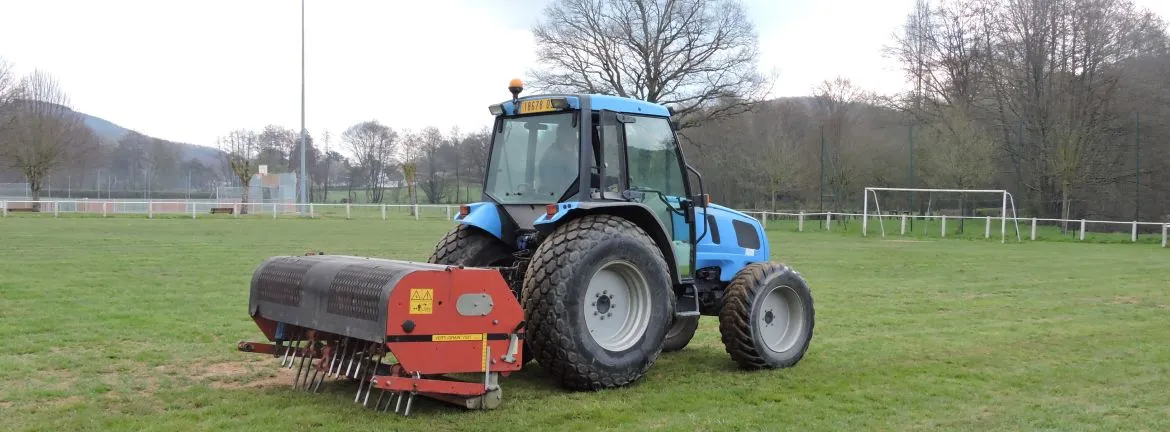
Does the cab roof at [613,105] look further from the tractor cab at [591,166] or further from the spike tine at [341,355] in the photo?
the spike tine at [341,355]

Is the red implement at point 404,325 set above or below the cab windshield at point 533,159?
below

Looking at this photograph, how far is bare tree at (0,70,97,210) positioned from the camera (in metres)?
51.9

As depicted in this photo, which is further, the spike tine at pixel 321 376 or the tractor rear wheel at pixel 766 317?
the tractor rear wheel at pixel 766 317

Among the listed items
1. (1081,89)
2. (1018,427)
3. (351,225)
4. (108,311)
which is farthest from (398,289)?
(1081,89)

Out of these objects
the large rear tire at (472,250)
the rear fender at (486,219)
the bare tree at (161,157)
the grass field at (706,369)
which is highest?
the bare tree at (161,157)

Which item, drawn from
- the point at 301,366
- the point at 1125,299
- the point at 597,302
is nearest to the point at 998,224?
the point at 1125,299

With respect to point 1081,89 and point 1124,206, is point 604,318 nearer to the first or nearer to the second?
point 1124,206

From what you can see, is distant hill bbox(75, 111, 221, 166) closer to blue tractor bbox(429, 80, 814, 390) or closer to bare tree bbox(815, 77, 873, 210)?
bare tree bbox(815, 77, 873, 210)

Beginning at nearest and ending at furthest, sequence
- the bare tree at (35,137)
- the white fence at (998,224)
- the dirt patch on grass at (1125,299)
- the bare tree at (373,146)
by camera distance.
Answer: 1. the dirt patch on grass at (1125,299)
2. the white fence at (998,224)
3. the bare tree at (35,137)
4. the bare tree at (373,146)

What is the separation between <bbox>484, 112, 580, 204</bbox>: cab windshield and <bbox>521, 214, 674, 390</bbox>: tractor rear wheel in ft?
2.03

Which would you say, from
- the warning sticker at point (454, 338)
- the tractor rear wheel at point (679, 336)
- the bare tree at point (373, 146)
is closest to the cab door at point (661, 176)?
the tractor rear wheel at point (679, 336)

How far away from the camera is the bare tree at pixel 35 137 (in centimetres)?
5191

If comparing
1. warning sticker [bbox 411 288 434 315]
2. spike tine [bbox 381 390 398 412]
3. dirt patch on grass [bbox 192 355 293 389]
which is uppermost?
warning sticker [bbox 411 288 434 315]

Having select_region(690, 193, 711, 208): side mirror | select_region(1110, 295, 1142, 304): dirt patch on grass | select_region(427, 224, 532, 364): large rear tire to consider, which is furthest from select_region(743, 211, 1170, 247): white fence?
select_region(427, 224, 532, 364): large rear tire
